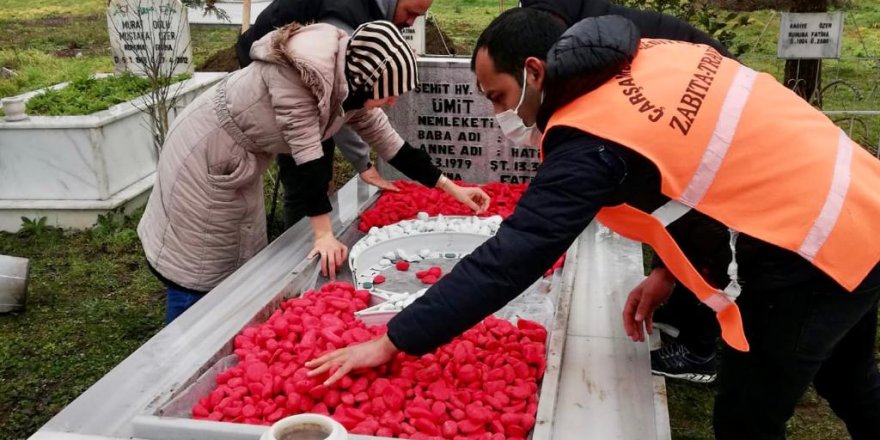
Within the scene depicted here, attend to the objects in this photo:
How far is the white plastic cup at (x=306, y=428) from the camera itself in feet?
5.23

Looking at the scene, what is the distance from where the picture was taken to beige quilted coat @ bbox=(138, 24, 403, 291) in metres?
2.78

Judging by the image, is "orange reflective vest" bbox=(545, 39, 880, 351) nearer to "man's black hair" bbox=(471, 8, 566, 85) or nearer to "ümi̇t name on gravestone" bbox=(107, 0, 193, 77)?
"man's black hair" bbox=(471, 8, 566, 85)

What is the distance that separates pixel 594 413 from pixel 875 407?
3.06ft

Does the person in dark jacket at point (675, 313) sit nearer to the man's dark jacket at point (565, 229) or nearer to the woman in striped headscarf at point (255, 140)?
the woman in striped headscarf at point (255, 140)

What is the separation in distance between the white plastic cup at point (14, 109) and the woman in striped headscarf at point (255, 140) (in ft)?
10.1

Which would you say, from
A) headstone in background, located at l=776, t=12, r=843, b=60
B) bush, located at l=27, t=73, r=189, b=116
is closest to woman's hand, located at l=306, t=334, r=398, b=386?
bush, located at l=27, t=73, r=189, b=116

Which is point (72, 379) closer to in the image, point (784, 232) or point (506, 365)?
point (506, 365)

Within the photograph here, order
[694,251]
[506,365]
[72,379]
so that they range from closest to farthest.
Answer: [694,251] < [506,365] < [72,379]

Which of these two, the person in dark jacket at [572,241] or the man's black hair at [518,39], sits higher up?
the man's black hair at [518,39]

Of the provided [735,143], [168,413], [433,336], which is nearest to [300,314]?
[168,413]

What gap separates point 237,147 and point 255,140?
3.0 inches

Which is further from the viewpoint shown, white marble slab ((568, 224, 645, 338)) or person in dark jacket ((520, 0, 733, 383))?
person in dark jacket ((520, 0, 733, 383))

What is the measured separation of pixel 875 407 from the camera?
2.40m

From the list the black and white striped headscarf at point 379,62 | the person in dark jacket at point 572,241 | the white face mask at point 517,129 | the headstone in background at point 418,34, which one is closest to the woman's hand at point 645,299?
the person in dark jacket at point 572,241
